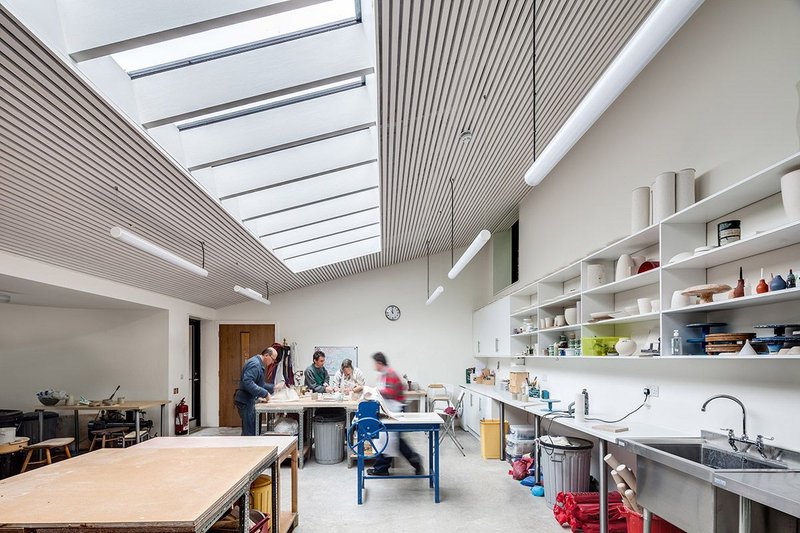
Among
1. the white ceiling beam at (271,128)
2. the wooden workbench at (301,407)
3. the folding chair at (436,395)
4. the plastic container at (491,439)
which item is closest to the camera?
the white ceiling beam at (271,128)

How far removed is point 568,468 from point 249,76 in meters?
4.34

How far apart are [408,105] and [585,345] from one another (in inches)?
117

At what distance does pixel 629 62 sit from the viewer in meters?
1.93

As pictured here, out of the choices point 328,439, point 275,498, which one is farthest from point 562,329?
point 275,498

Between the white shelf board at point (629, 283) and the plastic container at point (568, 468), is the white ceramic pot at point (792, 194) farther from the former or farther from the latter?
the plastic container at point (568, 468)

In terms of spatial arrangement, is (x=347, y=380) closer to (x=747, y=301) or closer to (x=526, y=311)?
(x=526, y=311)

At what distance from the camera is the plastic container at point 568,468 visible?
491 cm

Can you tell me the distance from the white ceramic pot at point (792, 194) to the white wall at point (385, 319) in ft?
25.2

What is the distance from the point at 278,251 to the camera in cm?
709

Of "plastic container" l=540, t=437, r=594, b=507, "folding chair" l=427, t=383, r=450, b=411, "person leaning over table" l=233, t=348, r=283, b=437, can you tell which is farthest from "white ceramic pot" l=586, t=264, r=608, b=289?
"folding chair" l=427, t=383, r=450, b=411

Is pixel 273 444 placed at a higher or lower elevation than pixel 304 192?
lower

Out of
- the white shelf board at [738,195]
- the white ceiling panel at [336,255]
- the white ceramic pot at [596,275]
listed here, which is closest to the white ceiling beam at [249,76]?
the white shelf board at [738,195]

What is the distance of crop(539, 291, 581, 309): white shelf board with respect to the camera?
5.59 meters

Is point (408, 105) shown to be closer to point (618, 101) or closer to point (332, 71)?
point (332, 71)
